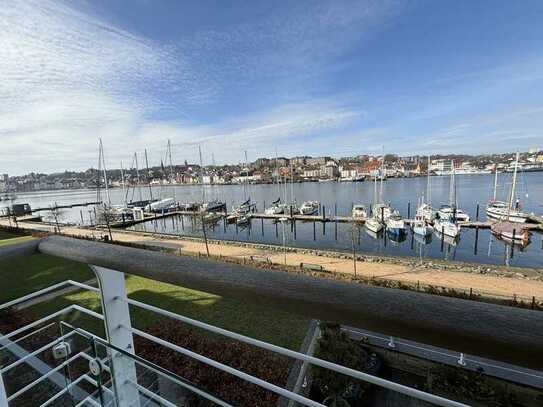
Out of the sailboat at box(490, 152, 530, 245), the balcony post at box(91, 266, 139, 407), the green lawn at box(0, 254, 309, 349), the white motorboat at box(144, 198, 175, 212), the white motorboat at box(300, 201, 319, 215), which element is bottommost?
the sailboat at box(490, 152, 530, 245)

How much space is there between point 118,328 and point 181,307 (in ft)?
25.6

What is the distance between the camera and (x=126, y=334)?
116cm

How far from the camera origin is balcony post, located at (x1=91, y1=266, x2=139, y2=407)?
1.07 m

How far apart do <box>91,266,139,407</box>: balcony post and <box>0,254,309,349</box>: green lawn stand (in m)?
4.76

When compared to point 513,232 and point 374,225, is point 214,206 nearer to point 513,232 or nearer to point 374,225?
point 374,225

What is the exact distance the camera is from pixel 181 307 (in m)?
8.29

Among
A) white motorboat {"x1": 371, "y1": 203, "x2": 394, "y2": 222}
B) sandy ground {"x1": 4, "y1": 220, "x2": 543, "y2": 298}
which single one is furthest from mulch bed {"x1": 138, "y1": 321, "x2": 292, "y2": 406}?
white motorboat {"x1": 371, "y1": 203, "x2": 394, "y2": 222}

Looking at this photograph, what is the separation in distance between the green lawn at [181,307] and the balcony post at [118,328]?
15.6 feet

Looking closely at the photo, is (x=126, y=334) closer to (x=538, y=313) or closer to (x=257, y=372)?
(x=538, y=313)

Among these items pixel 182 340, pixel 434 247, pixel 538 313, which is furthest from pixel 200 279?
pixel 434 247

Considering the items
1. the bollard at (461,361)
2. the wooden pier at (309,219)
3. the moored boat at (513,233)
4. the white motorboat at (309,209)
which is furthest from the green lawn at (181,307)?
the white motorboat at (309,209)

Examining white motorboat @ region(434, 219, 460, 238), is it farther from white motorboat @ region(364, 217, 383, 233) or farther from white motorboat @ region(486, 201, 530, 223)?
white motorboat @ region(486, 201, 530, 223)

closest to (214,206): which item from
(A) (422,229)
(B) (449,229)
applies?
(A) (422,229)

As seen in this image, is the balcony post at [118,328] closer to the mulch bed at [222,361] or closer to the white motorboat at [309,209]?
the mulch bed at [222,361]
